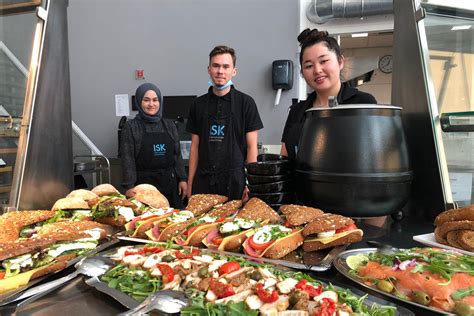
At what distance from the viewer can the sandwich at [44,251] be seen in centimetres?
89

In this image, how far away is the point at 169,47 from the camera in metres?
5.62

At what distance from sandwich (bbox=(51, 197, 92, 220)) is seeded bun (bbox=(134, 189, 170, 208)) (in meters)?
0.25

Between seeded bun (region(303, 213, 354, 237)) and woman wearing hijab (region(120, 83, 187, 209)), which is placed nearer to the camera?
seeded bun (region(303, 213, 354, 237))

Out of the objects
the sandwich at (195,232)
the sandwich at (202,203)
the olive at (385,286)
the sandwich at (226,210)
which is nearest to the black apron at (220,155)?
the sandwich at (202,203)

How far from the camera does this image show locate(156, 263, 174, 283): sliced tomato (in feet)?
2.79

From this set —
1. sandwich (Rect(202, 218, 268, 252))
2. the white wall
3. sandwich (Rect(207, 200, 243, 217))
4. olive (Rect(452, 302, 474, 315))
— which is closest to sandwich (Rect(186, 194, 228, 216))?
sandwich (Rect(207, 200, 243, 217))

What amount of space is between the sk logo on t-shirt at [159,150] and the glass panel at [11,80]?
5.17 ft

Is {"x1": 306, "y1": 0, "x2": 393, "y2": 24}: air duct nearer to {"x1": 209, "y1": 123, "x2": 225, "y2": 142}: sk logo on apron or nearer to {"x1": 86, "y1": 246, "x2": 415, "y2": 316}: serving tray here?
{"x1": 209, "y1": 123, "x2": 225, "y2": 142}: sk logo on apron

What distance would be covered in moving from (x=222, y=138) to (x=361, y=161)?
79.7 inches

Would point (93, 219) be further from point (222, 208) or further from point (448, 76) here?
point (448, 76)

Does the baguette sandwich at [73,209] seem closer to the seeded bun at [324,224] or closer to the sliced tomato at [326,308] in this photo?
the seeded bun at [324,224]

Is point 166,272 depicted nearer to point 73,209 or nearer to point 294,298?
point 294,298

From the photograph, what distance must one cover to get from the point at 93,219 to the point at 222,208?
1.78 feet

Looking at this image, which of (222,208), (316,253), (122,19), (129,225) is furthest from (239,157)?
(122,19)
